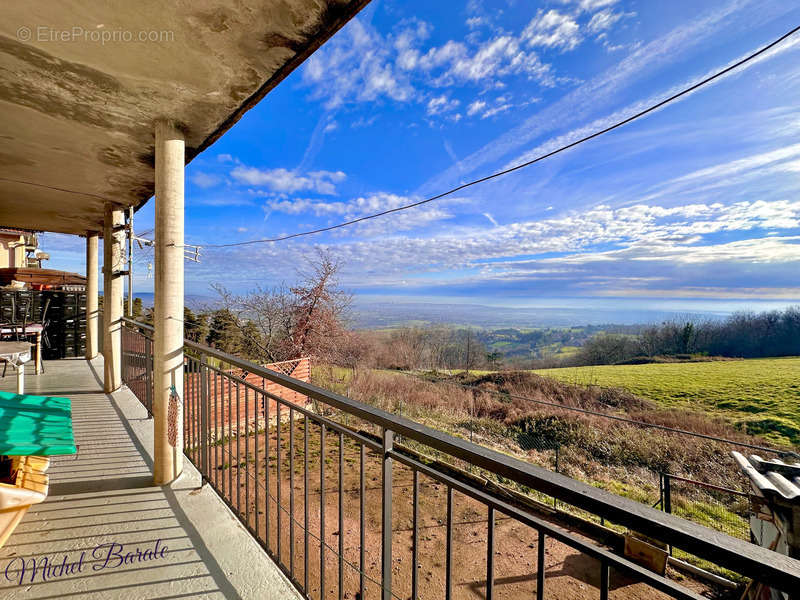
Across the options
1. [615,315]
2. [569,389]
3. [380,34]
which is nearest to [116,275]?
[380,34]

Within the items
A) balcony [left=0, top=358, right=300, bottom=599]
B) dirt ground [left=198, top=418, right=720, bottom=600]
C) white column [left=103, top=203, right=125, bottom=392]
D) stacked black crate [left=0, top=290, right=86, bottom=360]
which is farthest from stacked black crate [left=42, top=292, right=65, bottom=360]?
balcony [left=0, top=358, right=300, bottom=599]

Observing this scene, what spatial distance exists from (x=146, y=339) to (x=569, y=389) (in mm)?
17706

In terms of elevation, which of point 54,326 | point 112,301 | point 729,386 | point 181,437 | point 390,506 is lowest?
point 729,386

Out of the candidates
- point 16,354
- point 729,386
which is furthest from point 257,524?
point 729,386

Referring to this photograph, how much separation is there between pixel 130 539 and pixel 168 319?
1212mm

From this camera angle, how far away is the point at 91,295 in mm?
5859

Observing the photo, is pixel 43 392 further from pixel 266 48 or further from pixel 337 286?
pixel 337 286

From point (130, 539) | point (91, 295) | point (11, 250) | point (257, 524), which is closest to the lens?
point (257, 524)

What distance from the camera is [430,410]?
13.6 meters

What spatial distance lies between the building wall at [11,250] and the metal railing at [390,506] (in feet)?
35.9

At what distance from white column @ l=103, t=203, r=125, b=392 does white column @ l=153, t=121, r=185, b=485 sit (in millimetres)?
2636

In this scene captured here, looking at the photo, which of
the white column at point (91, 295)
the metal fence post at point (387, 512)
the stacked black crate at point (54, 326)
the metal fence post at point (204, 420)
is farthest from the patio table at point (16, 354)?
the stacked black crate at point (54, 326)

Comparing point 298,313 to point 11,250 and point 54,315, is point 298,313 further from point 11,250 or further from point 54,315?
point 11,250

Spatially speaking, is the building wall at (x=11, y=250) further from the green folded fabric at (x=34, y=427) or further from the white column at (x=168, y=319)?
the white column at (x=168, y=319)
